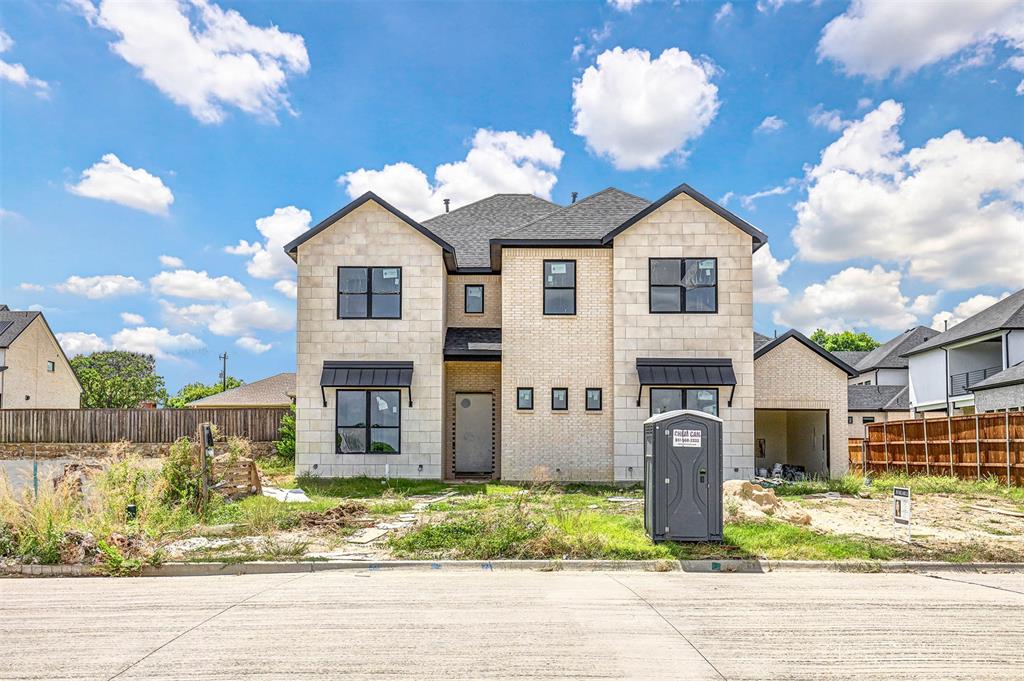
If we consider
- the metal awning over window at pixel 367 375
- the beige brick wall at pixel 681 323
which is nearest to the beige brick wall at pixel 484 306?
the metal awning over window at pixel 367 375

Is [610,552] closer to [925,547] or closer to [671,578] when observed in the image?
[671,578]

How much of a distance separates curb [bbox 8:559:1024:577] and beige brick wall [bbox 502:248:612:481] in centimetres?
1035

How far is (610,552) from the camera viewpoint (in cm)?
1125

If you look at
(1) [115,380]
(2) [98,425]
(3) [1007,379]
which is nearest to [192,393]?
(1) [115,380]

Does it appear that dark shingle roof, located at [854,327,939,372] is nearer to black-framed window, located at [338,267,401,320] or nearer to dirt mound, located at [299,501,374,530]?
black-framed window, located at [338,267,401,320]

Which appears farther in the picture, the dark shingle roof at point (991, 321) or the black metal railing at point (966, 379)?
the black metal railing at point (966, 379)

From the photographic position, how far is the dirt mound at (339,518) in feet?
45.0

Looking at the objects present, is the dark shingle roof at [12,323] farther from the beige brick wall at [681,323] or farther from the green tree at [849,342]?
the green tree at [849,342]

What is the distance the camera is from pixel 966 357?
43844 mm

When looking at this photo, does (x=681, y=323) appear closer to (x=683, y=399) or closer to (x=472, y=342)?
(x=683, y=399)

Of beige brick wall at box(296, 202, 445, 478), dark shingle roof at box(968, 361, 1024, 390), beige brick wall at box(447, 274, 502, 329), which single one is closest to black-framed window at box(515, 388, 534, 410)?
beige brick wall at box(296, 202, 445, 478)

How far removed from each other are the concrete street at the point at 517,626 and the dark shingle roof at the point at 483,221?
1564cm

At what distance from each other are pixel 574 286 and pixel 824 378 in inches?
299

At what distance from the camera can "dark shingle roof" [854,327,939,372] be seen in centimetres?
6006
